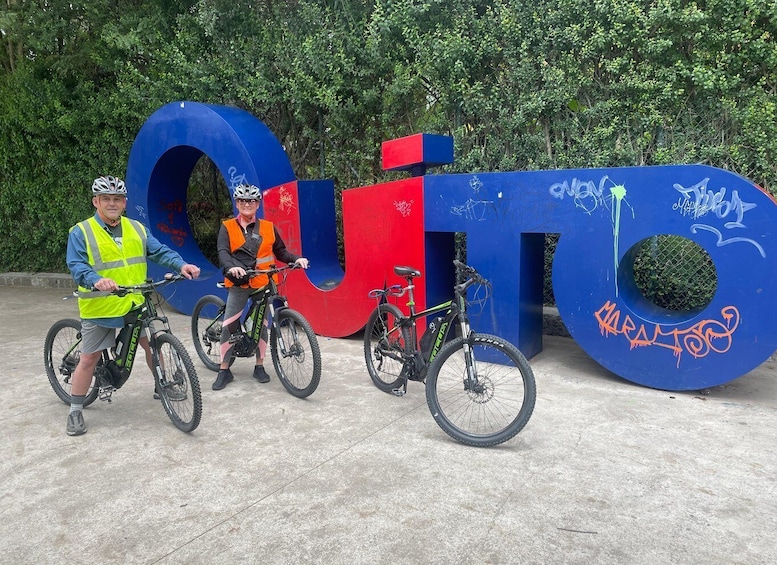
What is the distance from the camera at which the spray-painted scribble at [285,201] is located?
259 inches

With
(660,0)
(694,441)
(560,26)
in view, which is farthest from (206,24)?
(694,441)

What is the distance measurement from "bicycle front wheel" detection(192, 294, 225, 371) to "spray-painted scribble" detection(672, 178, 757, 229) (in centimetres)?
384

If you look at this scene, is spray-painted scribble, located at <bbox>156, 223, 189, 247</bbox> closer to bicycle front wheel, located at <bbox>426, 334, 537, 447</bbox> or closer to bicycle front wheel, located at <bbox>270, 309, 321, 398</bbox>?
bicycle front wheel, located at <bbox>270, 309, 321, 398</bbox>

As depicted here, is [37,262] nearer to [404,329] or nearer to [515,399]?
[404,329]

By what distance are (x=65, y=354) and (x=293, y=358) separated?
5.65 feet

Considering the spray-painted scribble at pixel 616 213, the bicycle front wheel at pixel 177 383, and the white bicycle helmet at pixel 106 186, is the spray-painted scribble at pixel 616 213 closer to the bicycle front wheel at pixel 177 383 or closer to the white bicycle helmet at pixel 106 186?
the bicycle front wheel at pixel 177 383

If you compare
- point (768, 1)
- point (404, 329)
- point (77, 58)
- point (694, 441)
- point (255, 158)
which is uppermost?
point (77, 58)

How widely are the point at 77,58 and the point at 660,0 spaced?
816 centimetres

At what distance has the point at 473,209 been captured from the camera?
5332 mm

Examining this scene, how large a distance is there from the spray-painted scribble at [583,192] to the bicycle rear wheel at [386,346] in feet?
5.59

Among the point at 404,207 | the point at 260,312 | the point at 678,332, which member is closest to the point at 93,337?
the point at 260,312

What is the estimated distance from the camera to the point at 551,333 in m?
6.49

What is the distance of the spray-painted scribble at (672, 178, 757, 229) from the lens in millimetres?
4227

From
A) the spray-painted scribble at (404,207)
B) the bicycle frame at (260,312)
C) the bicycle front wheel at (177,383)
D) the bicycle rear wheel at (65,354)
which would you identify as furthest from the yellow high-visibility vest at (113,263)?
the spray-painted scribble at (404,207)
